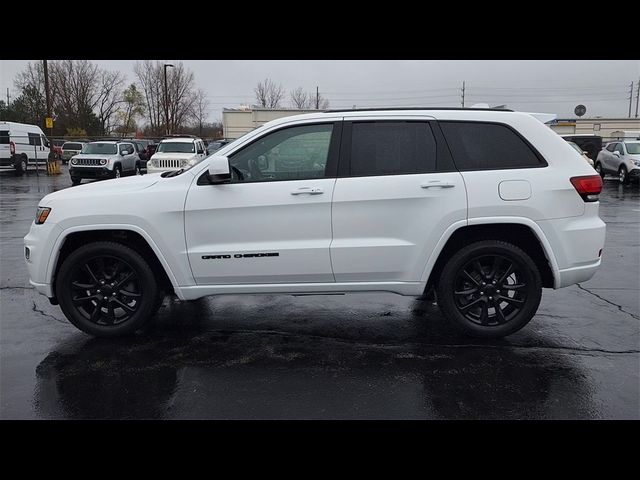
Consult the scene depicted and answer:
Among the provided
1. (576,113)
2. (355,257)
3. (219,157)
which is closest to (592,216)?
(355,257)

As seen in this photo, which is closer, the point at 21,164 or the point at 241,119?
the point at 21,164

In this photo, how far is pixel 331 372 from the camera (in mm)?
4047

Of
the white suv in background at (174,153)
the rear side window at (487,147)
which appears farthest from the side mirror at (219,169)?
the white suv in background at (174,153)

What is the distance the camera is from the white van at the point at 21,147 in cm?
2706

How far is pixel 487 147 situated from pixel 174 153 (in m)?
15.9

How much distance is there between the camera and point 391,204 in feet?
14.5

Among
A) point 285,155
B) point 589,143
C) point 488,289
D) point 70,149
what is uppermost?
point 70,149

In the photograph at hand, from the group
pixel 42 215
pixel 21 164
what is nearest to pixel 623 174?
pixel 42 215

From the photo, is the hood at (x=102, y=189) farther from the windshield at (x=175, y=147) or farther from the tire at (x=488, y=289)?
the windshield at (x=175, y=147)

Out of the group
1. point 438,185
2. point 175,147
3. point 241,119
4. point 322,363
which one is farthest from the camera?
point 241,119

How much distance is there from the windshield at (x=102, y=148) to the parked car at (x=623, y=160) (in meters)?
21.6

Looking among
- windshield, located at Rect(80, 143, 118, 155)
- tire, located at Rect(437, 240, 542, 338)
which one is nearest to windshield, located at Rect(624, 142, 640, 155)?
tire, located at Rect(437, 240, 542, 338)

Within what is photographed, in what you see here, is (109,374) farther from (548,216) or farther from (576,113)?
(576,113)

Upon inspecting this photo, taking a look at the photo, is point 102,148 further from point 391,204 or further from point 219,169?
point 391,204
